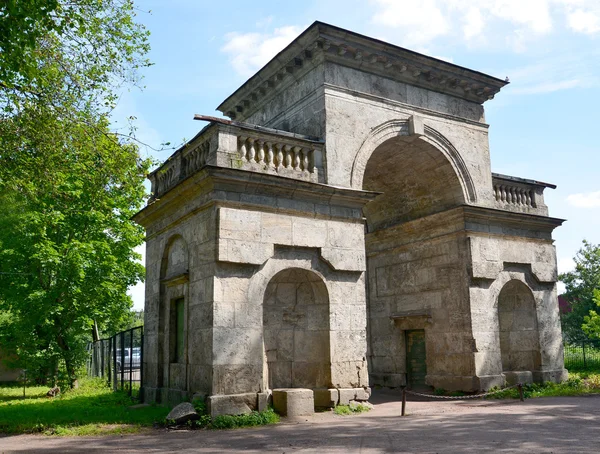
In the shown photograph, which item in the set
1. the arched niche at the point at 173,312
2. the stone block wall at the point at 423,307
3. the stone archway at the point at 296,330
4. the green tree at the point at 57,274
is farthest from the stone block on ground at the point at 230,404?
the green tree at the point at 57,274

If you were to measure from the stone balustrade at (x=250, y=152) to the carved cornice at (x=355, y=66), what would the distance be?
7.21ft

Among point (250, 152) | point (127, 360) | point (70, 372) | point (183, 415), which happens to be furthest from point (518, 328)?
point (127, 360)

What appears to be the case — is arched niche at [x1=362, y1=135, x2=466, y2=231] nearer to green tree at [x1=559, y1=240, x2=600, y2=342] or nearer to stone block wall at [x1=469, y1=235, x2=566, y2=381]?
stone block wall at [x1=469, y1=235, x2=566, y2=381]

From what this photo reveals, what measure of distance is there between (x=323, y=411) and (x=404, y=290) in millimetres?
5407

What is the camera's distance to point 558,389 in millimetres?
13156

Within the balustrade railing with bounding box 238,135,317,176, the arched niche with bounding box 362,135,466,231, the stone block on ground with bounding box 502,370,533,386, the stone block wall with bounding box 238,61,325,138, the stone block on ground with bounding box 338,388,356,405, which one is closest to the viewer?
the stone block on ground with bounding box 338,388,356,405

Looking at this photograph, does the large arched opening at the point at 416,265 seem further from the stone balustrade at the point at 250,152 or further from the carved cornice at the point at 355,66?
the stone balustrade at the point at 250,152

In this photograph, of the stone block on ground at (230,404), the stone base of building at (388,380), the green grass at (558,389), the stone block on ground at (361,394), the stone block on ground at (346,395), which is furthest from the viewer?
the stone base of building at (388,380)

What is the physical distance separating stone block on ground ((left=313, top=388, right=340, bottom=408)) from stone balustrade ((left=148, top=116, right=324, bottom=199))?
13.6 feet

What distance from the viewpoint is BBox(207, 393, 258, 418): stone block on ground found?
30.8ft

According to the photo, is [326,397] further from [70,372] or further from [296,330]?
[70,372]

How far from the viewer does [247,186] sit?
10.4m

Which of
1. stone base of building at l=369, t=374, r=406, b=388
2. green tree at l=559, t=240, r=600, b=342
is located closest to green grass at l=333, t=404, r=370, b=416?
stone base of building at l=369, t=374, r=406, b=388

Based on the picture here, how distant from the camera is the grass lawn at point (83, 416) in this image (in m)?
9.55
